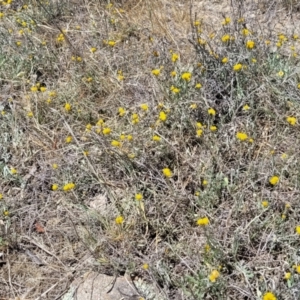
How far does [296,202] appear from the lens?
2484 mm

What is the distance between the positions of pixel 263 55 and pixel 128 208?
1417mm

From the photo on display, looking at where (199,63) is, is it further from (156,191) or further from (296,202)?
(296,202)

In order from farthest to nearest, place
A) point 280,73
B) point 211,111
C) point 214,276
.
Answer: point 280,73
point 211,111
point 214,276

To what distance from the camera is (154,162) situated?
9.33ft

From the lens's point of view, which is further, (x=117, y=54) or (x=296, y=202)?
(x=117, y=54)

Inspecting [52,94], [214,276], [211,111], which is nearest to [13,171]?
[52,94]

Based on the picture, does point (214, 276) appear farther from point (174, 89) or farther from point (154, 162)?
point (174, 89)

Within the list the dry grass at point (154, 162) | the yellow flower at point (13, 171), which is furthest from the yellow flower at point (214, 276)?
the yellow flower at point (13, 171)

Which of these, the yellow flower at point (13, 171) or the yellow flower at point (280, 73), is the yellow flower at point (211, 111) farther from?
the yellow flower at point (13, 171)

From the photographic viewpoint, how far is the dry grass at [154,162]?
7.86ft

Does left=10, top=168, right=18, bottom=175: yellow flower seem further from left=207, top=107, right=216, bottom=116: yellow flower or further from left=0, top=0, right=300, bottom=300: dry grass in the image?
left=207, top=107, right=216, bottom=116: yellow flower

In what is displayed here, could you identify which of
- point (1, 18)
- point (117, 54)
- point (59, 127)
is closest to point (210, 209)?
point (59, 127)

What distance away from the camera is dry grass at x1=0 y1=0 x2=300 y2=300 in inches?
94.3

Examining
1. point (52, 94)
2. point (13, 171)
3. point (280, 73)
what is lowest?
point (13, 171)
